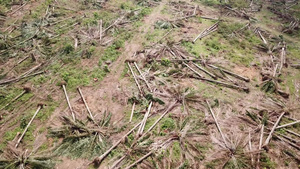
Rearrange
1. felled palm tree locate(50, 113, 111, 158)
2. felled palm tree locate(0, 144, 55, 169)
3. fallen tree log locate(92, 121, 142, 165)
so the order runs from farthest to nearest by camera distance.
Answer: felled palm tree locate(50, 113, 111, 158) → fallen tree log locate(92, 121, 142, 165) → felled palm tree locate(0, 144, 55, 169)

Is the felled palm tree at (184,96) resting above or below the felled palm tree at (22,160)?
above

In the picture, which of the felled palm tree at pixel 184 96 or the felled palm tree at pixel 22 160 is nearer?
the felled palm tree at pixel 22 160

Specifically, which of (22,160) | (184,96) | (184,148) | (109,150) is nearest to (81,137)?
(109,150)

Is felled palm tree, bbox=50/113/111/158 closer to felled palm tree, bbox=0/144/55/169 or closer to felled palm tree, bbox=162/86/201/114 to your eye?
felled palm tree, bbox=0/144/55/169

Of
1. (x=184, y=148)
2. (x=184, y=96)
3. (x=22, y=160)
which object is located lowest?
(x=184, y=148)

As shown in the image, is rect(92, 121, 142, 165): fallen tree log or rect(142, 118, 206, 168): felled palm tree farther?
rect(142, 118, 206, 168): felled palm tree

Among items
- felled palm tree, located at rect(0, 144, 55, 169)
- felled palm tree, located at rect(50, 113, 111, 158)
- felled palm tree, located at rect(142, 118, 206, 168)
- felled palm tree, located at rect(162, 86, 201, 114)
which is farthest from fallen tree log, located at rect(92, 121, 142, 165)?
felled palm tree, located at rect(162, 86, 201, 114)

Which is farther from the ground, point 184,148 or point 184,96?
point 184,96

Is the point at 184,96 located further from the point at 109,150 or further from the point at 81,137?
the point at 81,137

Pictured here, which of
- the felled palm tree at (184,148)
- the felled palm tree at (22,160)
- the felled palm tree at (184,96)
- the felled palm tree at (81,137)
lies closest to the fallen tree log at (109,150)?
the felled palm tree at (81,137)

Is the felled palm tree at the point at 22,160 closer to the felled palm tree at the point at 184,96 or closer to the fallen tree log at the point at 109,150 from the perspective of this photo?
the fallen tree log at the point at 109,150

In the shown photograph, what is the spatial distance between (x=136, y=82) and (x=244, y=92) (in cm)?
470

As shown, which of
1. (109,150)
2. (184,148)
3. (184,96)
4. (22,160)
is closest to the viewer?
(22,160)

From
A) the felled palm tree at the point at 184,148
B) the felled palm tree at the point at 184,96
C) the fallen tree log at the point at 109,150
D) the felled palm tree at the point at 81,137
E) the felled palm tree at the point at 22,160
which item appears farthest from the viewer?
the felled palm tree at the point at 184,96
